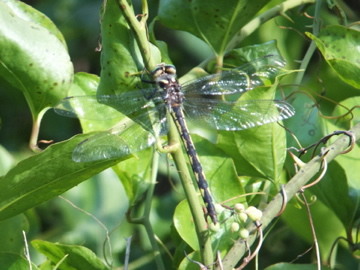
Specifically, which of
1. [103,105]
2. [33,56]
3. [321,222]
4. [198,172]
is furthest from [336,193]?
[33,56]

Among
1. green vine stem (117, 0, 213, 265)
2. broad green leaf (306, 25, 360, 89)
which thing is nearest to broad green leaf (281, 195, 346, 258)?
broad green leaf (306, 25, 360, 89)

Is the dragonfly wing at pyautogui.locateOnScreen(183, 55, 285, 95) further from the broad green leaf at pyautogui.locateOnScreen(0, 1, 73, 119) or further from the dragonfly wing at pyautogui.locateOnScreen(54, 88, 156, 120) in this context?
the broad green leaf at pyautogui.locateOnScreen(0, 1, 73, 119)

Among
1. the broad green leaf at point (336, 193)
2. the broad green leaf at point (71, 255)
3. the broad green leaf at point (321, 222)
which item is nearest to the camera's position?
the broad green leaf at point (71, 255)

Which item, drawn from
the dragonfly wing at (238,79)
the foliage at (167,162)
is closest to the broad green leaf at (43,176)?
the foliage at (167,162)

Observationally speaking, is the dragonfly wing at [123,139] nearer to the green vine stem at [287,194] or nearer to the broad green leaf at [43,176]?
the broad green leaf at [43,176]

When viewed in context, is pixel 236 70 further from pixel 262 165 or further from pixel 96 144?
pixel 96 144

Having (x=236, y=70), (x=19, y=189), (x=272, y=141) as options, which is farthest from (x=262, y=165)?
(x=19, y=189)

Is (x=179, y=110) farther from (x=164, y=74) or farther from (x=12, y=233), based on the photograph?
(x=12, y=233)

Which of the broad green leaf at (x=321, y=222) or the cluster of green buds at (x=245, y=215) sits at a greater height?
the cluster of green buds at (x=245, y=215)

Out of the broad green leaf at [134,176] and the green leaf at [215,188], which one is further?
the broad green leaf at [134,176]
